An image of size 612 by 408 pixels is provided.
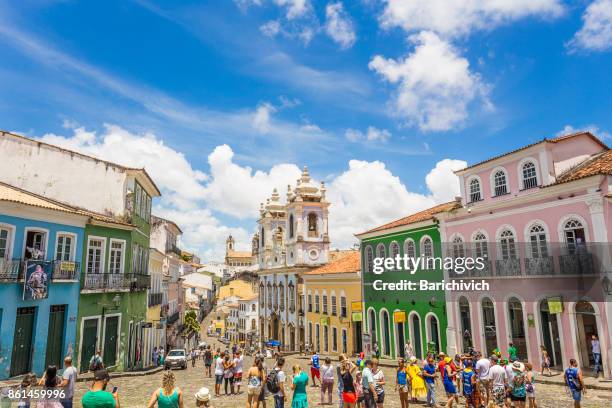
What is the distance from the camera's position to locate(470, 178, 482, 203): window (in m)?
22.1

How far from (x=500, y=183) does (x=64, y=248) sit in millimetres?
19777

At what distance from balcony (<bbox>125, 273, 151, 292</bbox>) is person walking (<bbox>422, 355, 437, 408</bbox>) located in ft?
51.1

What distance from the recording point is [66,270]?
1861cm

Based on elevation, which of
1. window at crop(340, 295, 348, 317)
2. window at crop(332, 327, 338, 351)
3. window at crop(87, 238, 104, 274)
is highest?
window at crop(87, 238, 104, 274)

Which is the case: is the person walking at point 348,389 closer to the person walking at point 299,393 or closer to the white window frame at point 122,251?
the person walking at point 299,393

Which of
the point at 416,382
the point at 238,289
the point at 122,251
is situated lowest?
the point at 416,382

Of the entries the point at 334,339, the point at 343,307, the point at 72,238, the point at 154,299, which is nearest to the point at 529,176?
the point at 343,307

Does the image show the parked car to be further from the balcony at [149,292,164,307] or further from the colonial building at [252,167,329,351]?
the colonial building at [252,167,329,351]

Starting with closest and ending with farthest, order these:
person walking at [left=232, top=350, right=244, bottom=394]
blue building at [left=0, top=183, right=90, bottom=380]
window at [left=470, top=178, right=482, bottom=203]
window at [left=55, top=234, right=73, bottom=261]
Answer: person walking at [left=232, top=350, right=244, bottom=394]
blue building at [left=0, top=183, right=90, bottom=380]
window at [left=55, top=234, right=73, bottom=261]
window at [left=470, top=178, right=482, bottom=203]

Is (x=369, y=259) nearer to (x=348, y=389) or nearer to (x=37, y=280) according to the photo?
(x=37, y=280)

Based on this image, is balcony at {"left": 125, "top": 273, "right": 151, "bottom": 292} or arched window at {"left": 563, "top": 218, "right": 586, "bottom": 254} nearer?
arched window at {"left": 563, "top": 218, "right": 586, "bottom": 254}

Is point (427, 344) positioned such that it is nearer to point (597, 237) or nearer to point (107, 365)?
point (597, 237)

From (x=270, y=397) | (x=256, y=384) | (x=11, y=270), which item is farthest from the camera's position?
(x=11, y=270)

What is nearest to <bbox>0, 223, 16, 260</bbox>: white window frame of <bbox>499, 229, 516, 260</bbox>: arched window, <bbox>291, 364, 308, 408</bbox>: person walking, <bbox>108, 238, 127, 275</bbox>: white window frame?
<bbox>108, 238, 127, 275</bbox>: white window frame
